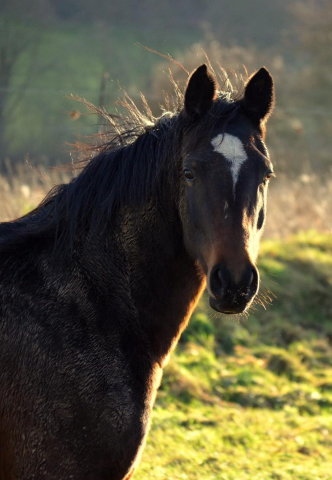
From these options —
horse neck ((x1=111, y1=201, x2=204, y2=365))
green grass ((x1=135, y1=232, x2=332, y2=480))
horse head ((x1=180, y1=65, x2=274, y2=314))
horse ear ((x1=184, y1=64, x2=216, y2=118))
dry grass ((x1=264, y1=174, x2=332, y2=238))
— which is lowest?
dry grass ((x1=264, y1=174, x2=332, y2=238))

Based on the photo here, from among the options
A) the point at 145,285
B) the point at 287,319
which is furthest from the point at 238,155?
the point at 287,319

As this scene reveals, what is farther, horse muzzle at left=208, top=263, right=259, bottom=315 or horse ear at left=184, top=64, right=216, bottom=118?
horse ear at left=184, top=64, right=216, bottom=118

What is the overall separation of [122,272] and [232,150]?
2.61 feet

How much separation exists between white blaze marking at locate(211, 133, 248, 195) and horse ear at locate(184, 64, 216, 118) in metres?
0.23

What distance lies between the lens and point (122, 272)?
3.06 metres

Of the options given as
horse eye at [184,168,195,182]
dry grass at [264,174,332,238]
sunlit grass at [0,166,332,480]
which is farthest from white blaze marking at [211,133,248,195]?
dry grass at [264,174,332,238]

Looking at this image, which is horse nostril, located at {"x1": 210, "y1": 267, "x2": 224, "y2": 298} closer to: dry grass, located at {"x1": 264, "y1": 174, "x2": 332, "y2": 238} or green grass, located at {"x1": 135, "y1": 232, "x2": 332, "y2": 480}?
green grass, located at {"x1": 135, "y1": 232, "x2": 332, "y2": 480}

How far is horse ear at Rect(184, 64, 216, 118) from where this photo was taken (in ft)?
9.80

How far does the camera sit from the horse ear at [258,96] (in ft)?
10.0

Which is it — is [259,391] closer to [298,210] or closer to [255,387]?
[255,387]

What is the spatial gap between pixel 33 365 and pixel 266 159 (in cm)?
139

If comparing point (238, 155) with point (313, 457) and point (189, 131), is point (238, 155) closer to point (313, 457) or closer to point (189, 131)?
point (189, 131)

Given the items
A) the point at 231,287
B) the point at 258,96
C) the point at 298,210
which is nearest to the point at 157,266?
the point at 231,287

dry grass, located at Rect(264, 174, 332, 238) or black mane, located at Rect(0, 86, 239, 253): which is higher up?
black mane, located at Rect(0, 86, 239, 253)
